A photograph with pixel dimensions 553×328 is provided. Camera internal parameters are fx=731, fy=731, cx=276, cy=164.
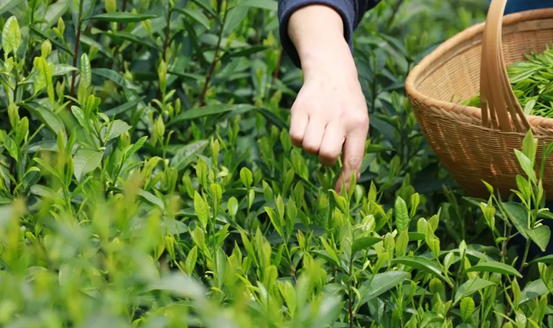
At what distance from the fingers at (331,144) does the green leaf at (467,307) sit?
267 mm

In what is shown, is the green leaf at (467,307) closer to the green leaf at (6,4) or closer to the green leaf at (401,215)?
the green leaf at (401,215)

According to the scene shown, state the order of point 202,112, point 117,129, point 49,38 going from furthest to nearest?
point 202,112
point 49,38
point 117,129

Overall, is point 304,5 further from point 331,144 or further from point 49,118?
point 49,118

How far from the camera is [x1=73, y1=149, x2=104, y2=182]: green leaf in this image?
105cm

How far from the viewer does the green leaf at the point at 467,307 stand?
3.29ft

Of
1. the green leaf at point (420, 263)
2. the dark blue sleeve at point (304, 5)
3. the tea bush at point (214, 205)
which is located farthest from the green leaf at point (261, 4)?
the green leaf at point (420, 263)

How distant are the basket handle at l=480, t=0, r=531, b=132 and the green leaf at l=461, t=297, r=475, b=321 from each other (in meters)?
0.30

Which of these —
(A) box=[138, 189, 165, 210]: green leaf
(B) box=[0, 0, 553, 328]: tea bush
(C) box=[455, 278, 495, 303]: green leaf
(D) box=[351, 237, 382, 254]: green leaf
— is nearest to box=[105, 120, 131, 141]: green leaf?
(B) box=[0, 0, 553, 328]: tea bush

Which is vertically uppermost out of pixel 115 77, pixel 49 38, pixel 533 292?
pixel 49 38

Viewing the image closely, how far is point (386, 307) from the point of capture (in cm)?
108

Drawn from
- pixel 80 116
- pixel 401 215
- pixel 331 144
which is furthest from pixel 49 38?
pixel 401 215

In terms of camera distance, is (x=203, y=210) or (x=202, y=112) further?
(x=202, y=112)

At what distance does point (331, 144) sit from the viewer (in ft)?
3.44

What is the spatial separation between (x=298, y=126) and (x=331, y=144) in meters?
0.06
